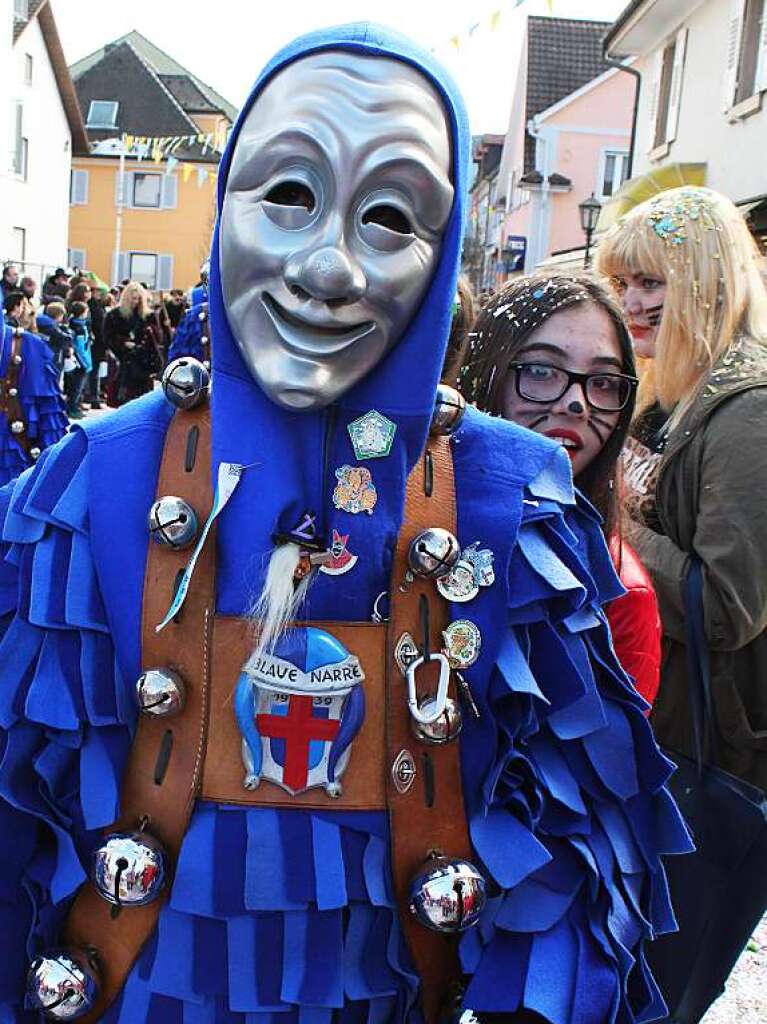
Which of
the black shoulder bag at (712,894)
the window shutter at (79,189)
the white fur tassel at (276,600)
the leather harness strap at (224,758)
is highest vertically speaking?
the window shutter at (79,189)

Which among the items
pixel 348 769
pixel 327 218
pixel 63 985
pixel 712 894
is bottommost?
pixel 712 894

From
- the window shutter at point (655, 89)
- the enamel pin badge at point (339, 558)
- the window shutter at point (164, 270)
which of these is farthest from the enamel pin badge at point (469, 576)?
the window shutter at point (164, 270)

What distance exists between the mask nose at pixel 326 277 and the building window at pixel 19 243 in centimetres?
2290

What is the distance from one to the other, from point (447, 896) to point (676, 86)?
503 inches

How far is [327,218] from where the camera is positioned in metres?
1.29

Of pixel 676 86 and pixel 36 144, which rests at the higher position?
pixel 36 144

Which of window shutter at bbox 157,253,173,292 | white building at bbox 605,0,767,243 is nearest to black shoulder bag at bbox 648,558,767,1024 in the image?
white building at bbox 605,0,767,243

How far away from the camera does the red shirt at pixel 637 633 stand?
177cm

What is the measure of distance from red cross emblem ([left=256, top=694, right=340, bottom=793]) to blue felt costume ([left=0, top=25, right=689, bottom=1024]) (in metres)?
0.05

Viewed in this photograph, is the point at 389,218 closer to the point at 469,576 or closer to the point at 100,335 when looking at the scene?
the point at 469,576

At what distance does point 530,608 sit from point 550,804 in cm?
25

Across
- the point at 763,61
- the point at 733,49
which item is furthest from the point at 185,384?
the point at 733,49

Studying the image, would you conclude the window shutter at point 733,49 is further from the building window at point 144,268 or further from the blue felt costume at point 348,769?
the building window at point 144,268

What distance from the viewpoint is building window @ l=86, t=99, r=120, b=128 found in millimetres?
35300
